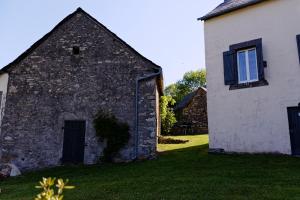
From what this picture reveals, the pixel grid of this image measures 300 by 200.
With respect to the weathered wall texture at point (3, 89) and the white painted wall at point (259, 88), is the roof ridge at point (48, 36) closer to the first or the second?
the weathered wall texture at point (3, 89)

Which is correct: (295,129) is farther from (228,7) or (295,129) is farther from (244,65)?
(228,7)

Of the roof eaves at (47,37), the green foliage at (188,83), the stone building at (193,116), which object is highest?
the green foliage at (188,83)

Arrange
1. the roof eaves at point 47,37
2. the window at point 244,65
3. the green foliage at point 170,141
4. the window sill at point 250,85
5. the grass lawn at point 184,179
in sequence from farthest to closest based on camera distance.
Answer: the green foliage at point 170,141
the roof eaves at point 47,37
the window at point 244,65
the window sill at point 250,85
the grass lawn at point 184,179

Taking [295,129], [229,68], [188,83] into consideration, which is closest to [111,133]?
[229,68]

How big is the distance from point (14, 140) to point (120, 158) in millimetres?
4553

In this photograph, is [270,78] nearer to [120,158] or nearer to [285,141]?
[285,141]

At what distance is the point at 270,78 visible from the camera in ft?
35.9

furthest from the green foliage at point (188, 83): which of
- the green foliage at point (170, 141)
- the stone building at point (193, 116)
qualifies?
the green foliage at point (170, 141)

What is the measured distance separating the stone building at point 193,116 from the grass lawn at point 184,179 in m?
13.2

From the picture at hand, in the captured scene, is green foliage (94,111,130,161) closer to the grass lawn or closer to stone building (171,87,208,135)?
the grass lawn

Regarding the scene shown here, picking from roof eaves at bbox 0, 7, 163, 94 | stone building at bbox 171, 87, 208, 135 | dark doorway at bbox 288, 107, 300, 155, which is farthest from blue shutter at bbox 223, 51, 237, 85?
stone building at bbox 171, 87, 208, 135

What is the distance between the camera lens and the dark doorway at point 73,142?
12.1m

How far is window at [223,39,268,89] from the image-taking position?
1119 centimetres

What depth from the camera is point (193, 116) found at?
26.6 meters
